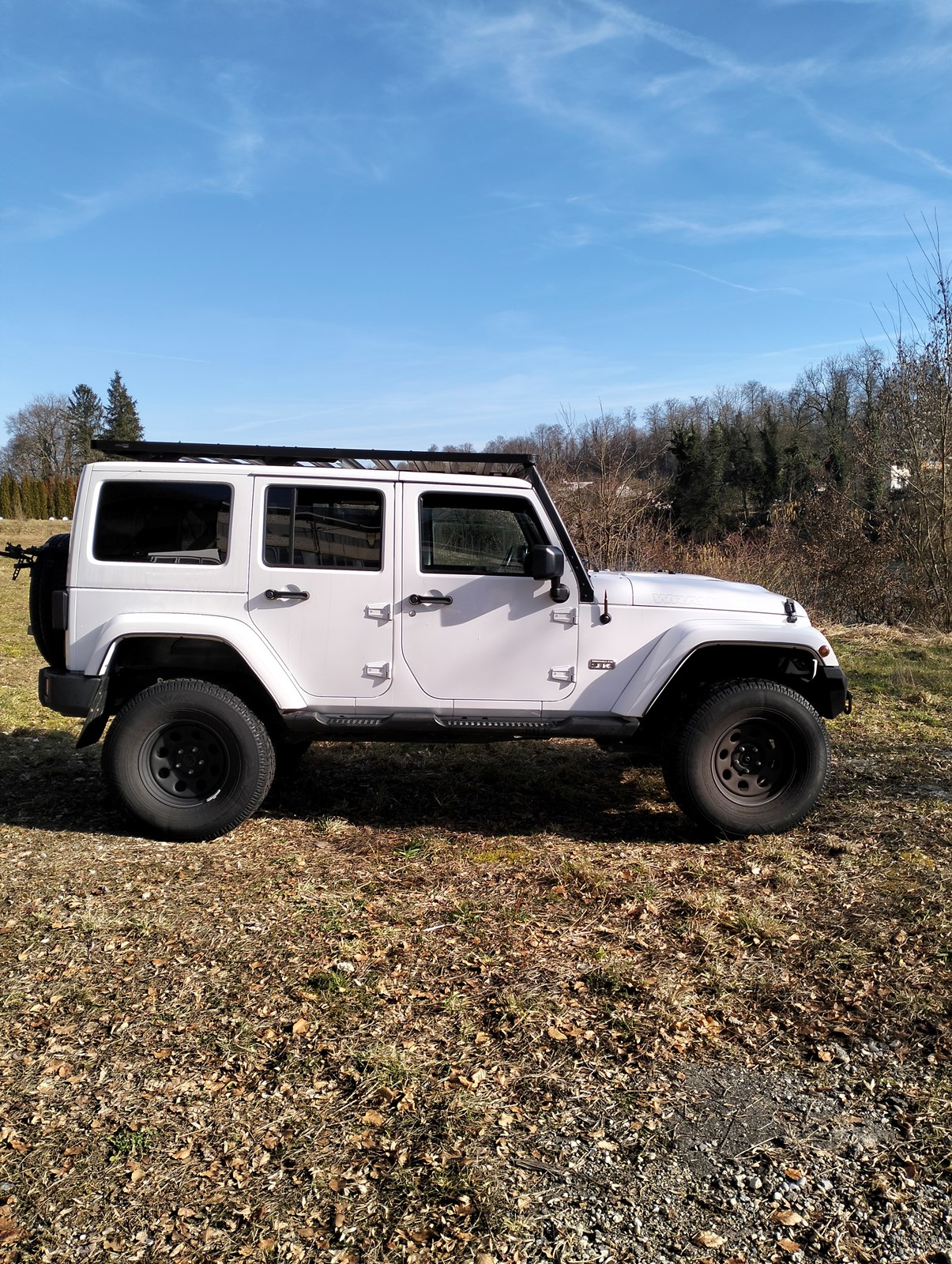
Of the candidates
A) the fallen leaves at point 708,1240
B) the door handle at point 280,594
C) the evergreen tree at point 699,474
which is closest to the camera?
the fallen leaves at point 708,1240

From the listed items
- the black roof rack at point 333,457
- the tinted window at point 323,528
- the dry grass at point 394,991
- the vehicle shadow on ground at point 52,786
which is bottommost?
the dry grass at point 394,991

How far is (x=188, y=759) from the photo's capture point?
5.07 meters

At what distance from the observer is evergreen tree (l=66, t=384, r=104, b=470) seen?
70.9m

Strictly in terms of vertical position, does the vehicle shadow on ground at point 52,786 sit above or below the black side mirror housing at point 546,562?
below

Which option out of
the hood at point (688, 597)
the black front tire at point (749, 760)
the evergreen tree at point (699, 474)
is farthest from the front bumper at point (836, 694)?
the evergreen tree at point (699, 474)

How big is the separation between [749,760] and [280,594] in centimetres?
283

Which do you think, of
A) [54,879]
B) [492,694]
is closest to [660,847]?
[492,694]

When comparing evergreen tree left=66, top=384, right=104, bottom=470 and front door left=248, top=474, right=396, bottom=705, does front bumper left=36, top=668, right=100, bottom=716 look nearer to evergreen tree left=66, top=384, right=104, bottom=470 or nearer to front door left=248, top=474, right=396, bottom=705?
front door left=248, top=474, right=396, bottom=705

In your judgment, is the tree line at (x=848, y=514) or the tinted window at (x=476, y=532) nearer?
the tinted window at (x=476, y=532)

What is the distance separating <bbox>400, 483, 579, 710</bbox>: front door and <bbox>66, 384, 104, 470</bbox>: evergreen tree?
65412mm

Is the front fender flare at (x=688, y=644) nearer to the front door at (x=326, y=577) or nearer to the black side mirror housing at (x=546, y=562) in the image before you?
the black side mirror housing at (x=546, y=562)

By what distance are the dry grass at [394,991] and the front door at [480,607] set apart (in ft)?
3.09

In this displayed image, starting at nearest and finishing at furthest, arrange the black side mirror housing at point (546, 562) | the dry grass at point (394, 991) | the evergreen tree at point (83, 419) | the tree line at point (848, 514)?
the dry grass at point (394, 991) < the black side mirror housing at point (546, 562) < the tree line at point (848, 514) < the evergreen tree at point (83, 419)

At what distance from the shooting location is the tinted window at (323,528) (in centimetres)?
498
